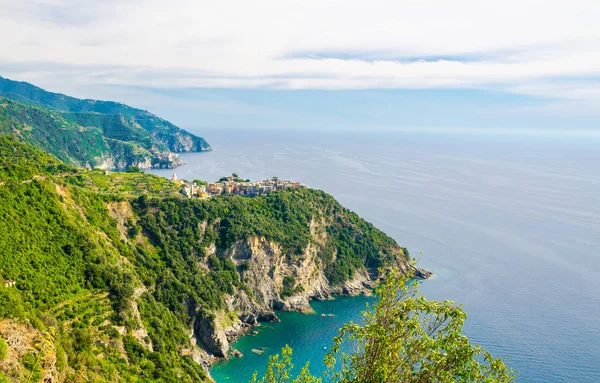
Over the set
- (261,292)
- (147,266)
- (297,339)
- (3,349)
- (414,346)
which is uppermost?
(414,346)

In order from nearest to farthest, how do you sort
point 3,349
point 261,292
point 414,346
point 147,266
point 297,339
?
point 414,346
point 3,349
point 147,266
point 297,339
point 261,292

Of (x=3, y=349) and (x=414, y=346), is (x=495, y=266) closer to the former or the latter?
(x=414, y=346)

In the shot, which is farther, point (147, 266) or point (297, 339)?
point (297, 339)

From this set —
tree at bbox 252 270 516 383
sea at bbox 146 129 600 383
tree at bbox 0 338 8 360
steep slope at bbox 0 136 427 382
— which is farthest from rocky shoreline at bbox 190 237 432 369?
tree at bbox 252 270 516 383

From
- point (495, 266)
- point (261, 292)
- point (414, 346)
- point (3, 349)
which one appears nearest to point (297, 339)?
point (261, 292)

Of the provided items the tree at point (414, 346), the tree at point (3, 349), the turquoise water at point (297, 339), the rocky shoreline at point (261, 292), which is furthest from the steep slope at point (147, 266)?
the tree at point (414, 346)

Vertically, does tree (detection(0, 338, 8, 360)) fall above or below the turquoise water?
above

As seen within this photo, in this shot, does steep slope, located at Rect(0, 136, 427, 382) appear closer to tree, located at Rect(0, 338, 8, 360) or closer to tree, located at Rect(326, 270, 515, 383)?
tree, located at Rect(0, 338, 8, 360)

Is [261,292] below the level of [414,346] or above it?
below
